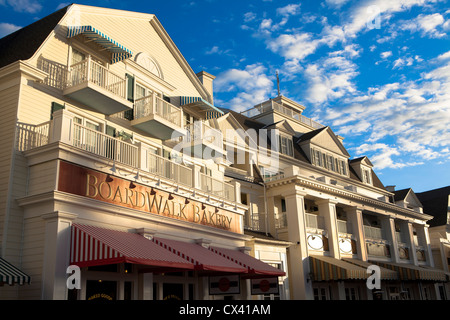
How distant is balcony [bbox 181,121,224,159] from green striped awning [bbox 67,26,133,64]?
5.07 m

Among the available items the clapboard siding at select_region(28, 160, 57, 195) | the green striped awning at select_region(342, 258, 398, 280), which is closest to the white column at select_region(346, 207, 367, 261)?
the green striped awning at select_region(342, 258, 398, 280)

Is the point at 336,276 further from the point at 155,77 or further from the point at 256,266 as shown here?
the point at 155,77

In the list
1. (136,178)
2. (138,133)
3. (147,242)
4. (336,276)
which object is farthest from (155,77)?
→ (336,276)

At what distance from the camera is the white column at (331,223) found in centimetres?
3046

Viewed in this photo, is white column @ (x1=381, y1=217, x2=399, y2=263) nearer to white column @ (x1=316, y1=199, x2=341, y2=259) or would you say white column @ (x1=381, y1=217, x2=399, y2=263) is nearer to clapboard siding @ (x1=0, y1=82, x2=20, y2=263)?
white column @ (x1=316, y1=199, x2=341, y2=259)

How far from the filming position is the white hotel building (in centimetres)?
1376

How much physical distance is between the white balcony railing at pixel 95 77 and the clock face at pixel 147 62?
9.43ft

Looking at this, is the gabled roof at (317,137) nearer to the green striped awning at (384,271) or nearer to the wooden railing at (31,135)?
the green striped awning at (384,271)

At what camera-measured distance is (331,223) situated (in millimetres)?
30844

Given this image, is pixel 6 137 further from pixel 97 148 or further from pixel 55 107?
pixel 97 148

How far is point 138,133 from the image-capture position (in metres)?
19.6

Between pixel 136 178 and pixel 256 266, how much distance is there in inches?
281

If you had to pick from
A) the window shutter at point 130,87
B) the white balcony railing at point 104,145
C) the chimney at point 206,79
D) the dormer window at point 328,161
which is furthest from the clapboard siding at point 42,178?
the dormer window at point 328,161

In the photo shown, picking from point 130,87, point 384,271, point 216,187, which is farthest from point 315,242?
point 130,87
